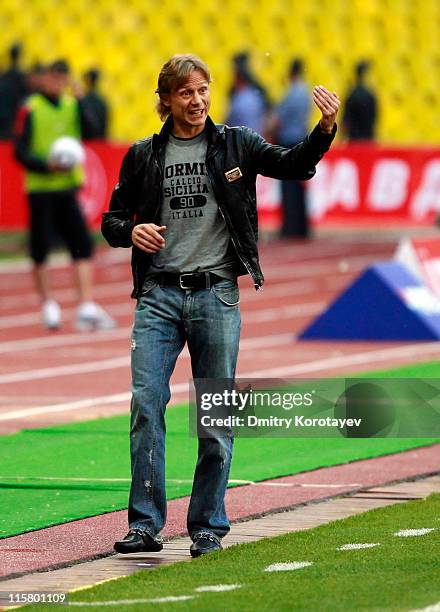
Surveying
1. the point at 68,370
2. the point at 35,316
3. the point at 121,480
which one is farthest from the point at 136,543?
the point at 35,316

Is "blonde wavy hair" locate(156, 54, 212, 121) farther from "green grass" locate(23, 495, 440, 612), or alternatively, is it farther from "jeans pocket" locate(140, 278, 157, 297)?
"green grass" locate(23, 495, 440, 612)

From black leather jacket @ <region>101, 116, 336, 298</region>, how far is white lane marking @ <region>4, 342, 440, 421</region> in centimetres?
459

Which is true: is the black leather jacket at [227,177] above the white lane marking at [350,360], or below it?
above

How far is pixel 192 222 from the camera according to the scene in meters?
7.55

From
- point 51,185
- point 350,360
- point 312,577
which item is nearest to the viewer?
point 312,577

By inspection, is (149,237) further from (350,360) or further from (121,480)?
(350,360)

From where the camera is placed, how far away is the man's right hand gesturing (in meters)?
7.42

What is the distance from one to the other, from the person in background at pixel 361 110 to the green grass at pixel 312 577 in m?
20.7

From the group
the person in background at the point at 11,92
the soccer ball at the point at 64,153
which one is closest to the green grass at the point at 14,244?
the person in background at the point at 11,92

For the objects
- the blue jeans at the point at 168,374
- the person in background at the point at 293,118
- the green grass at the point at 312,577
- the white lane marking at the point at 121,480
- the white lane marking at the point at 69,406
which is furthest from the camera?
the person in background at the point at 293,118

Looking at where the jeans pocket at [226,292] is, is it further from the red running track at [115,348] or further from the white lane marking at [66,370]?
the white lane marking at [66,370]

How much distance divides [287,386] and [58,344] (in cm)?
903

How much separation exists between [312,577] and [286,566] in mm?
290

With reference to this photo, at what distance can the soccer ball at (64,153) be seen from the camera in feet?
55.7
